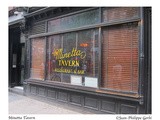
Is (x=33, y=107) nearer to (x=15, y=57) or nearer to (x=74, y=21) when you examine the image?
(x=74, y=21)

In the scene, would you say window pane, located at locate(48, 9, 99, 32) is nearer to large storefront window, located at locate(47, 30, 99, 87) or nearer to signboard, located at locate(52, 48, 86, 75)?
large storefront window, located at locate(47, 30, 99, 87)

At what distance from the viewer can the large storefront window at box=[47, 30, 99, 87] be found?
22.5ft

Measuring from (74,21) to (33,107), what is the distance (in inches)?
129

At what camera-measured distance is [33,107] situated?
7.80 metres

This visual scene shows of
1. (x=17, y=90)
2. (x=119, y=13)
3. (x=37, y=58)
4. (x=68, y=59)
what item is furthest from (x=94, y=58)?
(x=17, y=90)

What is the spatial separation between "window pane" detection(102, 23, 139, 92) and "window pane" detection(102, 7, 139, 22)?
0.81 ft

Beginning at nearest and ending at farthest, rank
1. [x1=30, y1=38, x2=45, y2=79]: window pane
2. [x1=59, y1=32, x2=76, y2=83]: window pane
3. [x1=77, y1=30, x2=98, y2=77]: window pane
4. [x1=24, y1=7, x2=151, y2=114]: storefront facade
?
[x1=24, y1=7, x2=151, y2=114]: storefront facade, [x1=77, y1=30, x2=98, y2=77]: window pane, [x1=59, y1=32, x2=76, y2=83]: window pane, [x1=30, y1=38, x2=45, y2=79]: window pane

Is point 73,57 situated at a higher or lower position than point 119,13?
lower

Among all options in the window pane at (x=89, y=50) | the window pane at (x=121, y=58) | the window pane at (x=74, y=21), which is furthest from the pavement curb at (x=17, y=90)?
the window pane at (x=121, y=58)

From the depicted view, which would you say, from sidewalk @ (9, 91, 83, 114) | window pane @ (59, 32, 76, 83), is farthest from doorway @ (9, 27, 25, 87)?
window pane @ (59, 32, 76, 83)

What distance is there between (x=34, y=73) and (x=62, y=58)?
2.08 meters

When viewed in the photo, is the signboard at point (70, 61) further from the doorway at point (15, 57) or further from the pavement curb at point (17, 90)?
the doorway at point (15, 57)

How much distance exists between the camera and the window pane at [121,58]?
577 centimetres

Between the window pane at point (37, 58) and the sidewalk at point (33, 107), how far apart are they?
108cm
